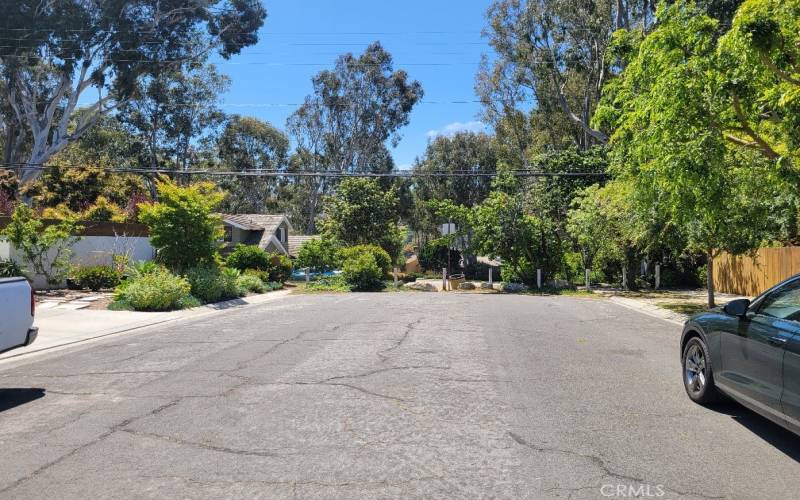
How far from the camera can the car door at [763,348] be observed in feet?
16.8

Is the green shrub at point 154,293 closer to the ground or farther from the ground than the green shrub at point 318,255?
closer to the ground

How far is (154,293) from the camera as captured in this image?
57.4 ft

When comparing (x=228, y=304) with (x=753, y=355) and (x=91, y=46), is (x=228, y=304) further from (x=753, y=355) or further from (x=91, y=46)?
(x=91, y=46)

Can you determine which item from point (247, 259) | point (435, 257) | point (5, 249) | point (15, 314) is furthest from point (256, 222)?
point (15, 314)

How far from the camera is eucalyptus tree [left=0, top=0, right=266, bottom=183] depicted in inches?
1513

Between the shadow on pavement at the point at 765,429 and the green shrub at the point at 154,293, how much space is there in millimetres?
14962

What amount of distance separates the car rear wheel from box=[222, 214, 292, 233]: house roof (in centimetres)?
3882

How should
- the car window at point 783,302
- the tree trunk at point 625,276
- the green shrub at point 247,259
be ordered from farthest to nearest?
1. the green shrub at point 247,259
2. the tree trunk at point 625,276
3. the car window at point 783,302

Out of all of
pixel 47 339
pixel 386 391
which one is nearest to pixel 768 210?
pixel 386 391

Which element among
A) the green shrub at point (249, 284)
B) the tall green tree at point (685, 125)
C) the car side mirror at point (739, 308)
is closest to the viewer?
the car side mirror at point (739, 308)

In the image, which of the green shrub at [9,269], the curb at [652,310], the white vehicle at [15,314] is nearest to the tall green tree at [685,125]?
the curb at [652,310]

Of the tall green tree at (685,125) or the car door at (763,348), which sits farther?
the tall green tree at (685,125)

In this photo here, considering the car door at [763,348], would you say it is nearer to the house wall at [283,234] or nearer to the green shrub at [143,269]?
the green shrub at [143,269]

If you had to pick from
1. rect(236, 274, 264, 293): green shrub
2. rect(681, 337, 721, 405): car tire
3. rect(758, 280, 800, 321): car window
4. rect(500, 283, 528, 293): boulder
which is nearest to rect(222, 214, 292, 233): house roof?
rect(236, 274, 264, 293): green shrub
